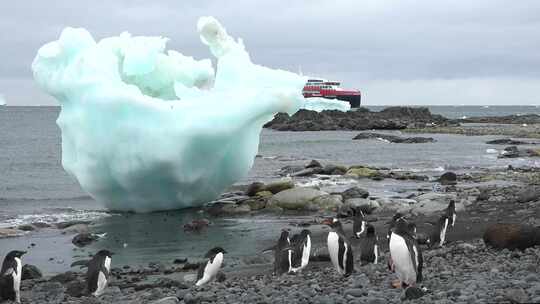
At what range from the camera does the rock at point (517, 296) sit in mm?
5879

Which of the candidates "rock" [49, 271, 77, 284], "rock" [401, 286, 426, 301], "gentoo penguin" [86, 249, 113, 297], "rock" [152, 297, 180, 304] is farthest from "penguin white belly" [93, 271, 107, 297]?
"rock" [401, 286, 426, 301]

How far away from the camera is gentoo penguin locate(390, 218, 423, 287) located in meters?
7.66

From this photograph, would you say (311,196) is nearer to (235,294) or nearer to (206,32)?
(206,32)

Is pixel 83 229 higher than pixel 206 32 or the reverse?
the reverse

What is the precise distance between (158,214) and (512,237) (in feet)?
29.9

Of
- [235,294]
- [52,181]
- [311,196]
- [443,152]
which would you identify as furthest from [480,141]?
[235,294]

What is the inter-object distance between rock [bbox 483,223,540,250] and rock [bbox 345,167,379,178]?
13631 millimetres

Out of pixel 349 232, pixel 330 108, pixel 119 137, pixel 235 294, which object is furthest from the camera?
pixel 330 108

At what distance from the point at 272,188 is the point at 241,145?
2.03 meters

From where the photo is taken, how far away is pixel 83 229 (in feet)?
49.6

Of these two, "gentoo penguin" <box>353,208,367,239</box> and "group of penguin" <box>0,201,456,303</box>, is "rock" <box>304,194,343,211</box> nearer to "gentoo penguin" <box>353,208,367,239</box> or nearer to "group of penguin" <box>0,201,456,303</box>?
"gentoo penguin" <box>353,208,367,239</box>

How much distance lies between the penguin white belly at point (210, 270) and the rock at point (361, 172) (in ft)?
47.1

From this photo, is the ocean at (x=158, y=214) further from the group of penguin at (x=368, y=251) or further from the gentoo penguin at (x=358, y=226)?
the group of penguin at (x=368, y=251)

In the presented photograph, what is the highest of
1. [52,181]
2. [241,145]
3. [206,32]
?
[206,32]
